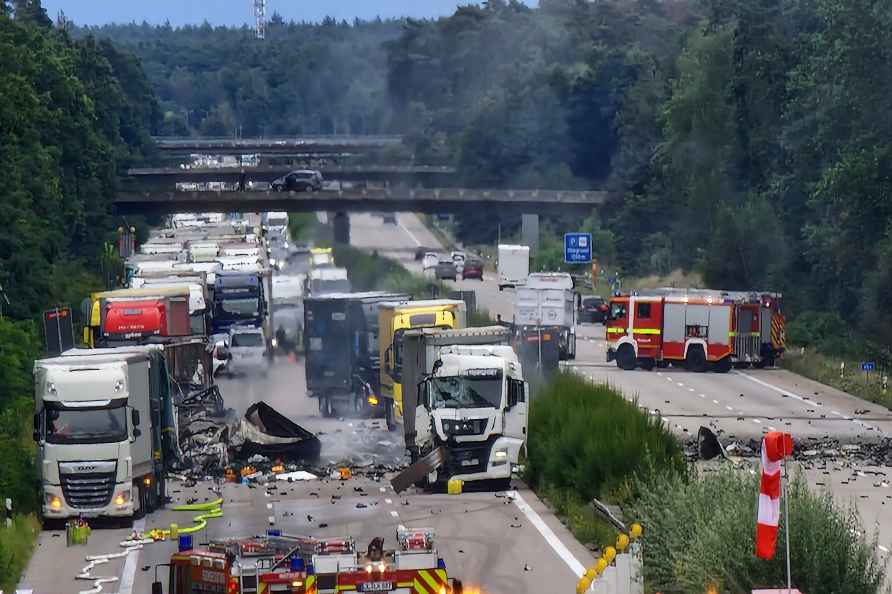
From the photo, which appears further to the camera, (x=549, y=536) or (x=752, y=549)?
(x=549, y=536)

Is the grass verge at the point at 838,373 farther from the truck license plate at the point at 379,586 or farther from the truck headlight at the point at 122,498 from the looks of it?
the truck license plate at the point at 379,586

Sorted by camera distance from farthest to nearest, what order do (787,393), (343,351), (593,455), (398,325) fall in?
1. (787,393)
2. (343,351)
3. (398,325)
4. (593,455)

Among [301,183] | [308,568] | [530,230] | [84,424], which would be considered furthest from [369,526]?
[301,183]

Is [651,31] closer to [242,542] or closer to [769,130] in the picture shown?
[769,130]

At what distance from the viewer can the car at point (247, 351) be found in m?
58.9

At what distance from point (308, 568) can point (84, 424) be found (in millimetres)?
12174

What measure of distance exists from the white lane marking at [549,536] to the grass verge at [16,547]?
27.2ft

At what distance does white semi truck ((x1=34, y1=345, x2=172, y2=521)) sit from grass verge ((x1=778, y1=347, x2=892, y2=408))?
89.9ft

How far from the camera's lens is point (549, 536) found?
29.5m

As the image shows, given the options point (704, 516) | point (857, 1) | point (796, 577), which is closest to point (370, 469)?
point (704, 516)

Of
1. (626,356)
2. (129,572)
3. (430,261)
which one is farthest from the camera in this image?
(430,261)

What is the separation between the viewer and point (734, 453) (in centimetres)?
3859

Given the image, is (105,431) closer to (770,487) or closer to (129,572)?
(129,572)

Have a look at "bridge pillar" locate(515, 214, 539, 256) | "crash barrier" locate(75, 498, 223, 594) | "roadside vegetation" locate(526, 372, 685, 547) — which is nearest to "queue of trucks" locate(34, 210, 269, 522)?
"crash barrier" locate(75, 498, 223, 594)
